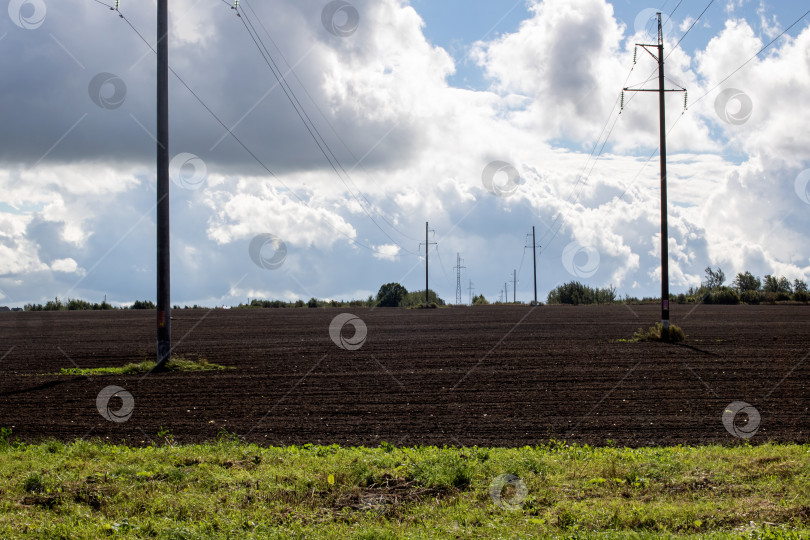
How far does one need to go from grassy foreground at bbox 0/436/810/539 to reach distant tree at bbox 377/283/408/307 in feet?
328

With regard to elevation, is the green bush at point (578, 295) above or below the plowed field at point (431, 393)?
above

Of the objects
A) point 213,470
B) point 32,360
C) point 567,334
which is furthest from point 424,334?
point 213,470

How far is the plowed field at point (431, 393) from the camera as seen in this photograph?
1113 centimetres

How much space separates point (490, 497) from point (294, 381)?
1046 centimetres

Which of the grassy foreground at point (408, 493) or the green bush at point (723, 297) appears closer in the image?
the grassy foreground at point (408, 493)

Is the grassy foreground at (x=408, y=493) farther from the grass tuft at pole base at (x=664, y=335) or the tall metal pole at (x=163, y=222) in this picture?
the grass tuft at pole base at (x=664, y=335)

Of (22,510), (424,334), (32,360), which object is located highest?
(424,334)

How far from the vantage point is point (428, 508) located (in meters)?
7.16

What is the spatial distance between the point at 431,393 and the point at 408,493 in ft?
24.6

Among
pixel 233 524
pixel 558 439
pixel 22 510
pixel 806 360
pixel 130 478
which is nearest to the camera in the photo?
pixel 233 524

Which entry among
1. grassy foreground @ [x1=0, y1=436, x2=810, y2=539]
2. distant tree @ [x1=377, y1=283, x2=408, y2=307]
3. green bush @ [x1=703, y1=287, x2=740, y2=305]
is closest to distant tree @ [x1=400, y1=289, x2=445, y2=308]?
distant tree @ [x1=377, y1=283, x2=408, y2=307]

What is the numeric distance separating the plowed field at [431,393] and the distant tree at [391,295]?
8186cm

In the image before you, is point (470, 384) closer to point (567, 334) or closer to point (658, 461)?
point (658, 461)

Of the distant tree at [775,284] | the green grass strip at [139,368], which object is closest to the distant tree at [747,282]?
the distant tree at [775,284]
